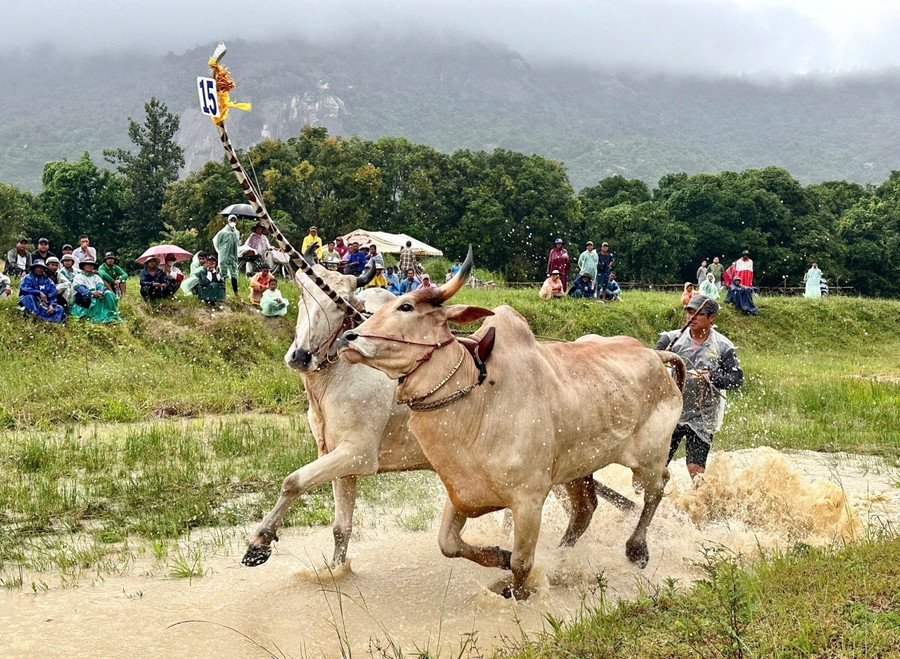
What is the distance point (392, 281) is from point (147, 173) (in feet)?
99.0

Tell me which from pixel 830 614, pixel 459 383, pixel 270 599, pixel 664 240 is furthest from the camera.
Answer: pixel 664 240

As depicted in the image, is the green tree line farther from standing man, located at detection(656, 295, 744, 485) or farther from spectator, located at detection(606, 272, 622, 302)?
standing man, located at detection(656, 295, 744, 485)

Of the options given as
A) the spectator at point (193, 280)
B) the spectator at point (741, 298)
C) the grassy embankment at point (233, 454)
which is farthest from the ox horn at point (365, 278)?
the spectator at point (741, 298)

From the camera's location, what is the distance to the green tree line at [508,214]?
3834 centimetres

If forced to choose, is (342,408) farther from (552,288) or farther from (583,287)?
(583,287)

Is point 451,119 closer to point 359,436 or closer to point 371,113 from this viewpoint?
point 371,113

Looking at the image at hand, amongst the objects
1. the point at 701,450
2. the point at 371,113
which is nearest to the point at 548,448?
the point at 701,450

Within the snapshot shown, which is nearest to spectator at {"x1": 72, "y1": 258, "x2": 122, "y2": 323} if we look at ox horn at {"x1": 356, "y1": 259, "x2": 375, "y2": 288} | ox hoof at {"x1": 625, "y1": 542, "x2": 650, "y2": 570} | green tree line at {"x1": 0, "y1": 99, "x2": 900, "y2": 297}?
ox horn at {"x1": 356, "y1": 259, "x2": 375, "y2": 288}

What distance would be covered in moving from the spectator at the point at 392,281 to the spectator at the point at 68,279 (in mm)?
6296

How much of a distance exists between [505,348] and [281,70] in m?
205

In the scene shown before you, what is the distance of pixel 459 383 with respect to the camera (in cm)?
514

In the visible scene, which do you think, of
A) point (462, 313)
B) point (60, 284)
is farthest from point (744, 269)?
point (462, 313)

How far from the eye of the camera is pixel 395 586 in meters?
6.25

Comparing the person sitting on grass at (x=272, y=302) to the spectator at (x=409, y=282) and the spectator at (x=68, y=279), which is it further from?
the spectator at (x=68, y=279)
